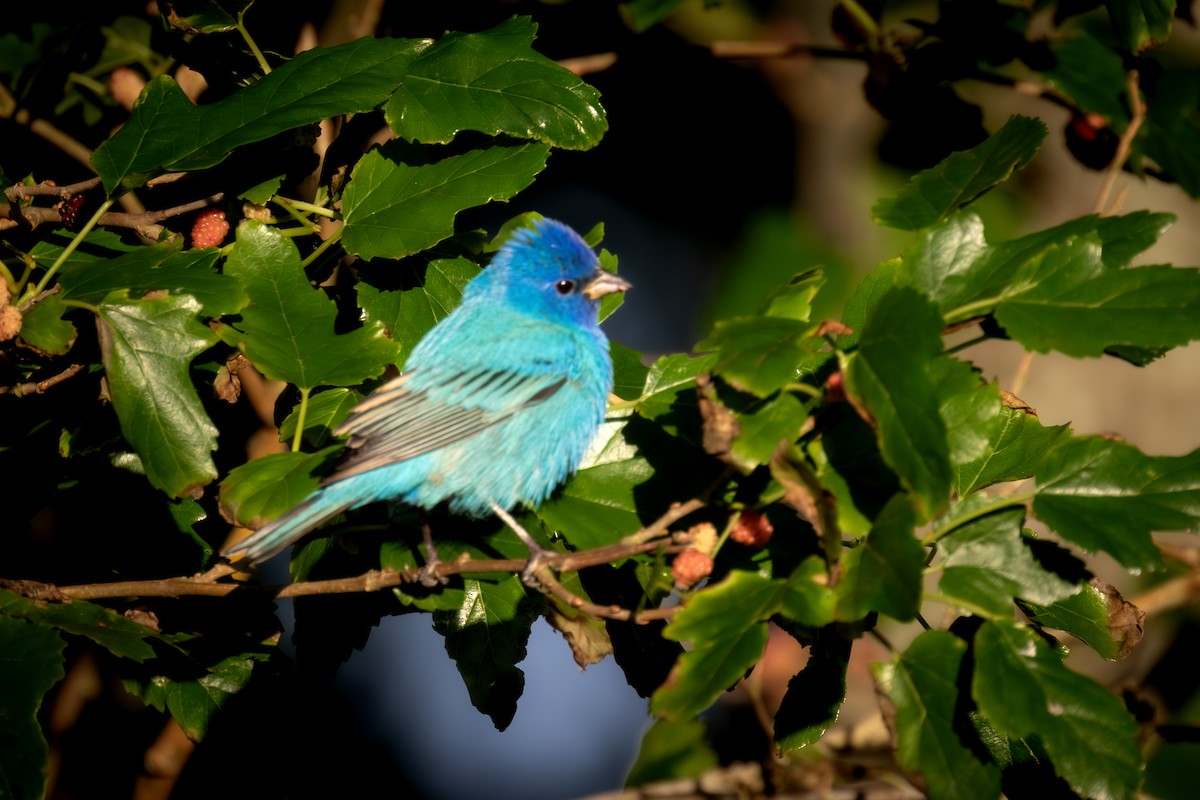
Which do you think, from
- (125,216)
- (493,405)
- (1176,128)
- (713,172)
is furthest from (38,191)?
(713,172)

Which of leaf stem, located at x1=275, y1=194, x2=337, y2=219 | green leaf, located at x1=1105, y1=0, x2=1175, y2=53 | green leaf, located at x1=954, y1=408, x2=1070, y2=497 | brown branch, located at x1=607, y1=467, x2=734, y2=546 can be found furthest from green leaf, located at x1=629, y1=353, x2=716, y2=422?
green leaf, located at x1=1105, y1=0, x2=1175, y2=53

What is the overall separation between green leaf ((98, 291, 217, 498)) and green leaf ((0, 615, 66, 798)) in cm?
38

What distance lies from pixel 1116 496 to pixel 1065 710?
16.9 inches

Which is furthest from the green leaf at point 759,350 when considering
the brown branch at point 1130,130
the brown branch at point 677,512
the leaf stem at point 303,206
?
the brown branch at point 1130,130

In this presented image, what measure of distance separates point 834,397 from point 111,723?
3.06 meters

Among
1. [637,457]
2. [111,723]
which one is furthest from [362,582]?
[111,723]

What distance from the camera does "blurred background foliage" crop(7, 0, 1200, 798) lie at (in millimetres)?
2996

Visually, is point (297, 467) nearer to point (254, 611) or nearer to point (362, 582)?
point (362, 582)

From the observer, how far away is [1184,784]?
190 inches

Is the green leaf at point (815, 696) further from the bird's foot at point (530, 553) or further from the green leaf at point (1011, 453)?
the bird's foot at point (530, 553)

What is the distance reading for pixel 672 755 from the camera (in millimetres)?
3803

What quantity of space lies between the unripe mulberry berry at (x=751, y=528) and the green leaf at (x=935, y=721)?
33 cm

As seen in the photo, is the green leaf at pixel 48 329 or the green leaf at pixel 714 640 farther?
the green leaf at pixel 48 329

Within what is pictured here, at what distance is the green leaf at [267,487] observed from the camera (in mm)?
2240
